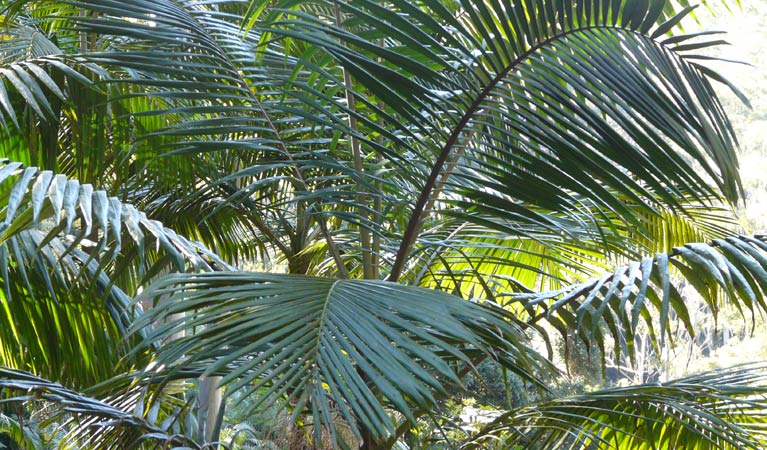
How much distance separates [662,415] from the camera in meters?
1.60

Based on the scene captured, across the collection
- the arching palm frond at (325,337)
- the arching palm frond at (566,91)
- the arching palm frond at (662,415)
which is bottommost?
the arching palm frond at (662,415)

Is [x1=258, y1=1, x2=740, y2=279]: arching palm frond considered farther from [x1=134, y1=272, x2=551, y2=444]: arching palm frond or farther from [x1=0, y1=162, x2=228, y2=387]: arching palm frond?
[x1=0, y1=162, x2=228, y2=387]: arching palm frond

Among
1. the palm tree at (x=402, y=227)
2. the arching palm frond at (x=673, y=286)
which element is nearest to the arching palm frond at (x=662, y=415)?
the palm tree at (x=402, y=227)

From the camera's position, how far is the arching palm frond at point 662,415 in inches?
56.1

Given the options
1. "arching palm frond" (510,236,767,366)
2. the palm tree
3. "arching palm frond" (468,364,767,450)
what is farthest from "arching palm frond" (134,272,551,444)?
"arching palm frond" (468,364,767,450)

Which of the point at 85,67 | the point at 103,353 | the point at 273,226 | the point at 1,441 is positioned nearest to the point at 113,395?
the point at 103,353

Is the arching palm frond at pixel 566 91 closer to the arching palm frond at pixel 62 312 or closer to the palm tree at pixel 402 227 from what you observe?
the palm tree at pixel 402 227

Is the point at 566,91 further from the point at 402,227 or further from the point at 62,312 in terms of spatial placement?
the point at 62,312

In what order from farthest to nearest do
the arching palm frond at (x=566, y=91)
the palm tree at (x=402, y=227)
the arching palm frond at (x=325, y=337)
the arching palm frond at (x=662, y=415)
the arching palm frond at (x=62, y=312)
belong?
the arching palm frond at (x=62, y=312) → the arching palm frond at (x=662, y=415) → the arching palm frond at (x=566, y=91) → the palm tree at (x=402, y=227) → the arching palm frond at (x=325, y=337)

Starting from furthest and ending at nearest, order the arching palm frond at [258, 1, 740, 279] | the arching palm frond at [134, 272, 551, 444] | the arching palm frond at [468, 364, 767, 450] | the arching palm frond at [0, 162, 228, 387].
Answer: the arching palm frond at [0, 162, 228, 387]
the arching palm frond at [468, 364, 767, 450]
the arching palm frond at [258, 1, 740, 279]
the arching palm frond at [134, 272, 551, 444]

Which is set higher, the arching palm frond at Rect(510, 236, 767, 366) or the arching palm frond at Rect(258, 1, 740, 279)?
the arching palm frond at Rect(258, 1, 740, 279)

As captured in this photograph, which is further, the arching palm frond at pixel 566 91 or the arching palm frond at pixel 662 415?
the arching palm frond at pixel 662 415

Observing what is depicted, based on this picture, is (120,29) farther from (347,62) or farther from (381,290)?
(381,290)

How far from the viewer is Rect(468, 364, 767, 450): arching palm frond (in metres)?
1.42
